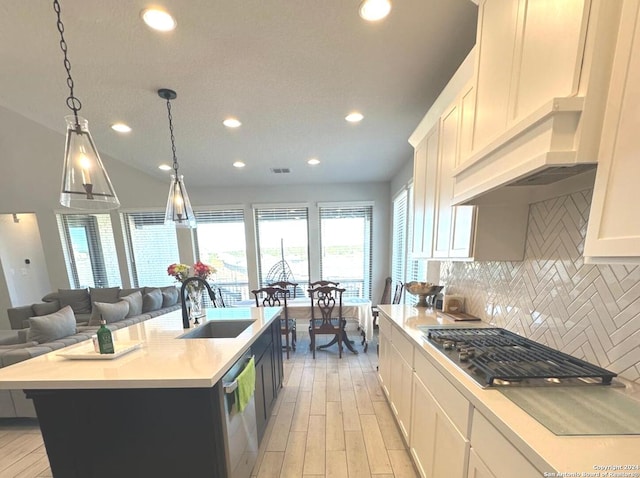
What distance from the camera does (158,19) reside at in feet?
4.88

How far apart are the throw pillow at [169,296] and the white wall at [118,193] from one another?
0.69m

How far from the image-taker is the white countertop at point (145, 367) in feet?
3.41

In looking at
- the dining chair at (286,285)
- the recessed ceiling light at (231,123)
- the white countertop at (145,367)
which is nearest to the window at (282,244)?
the dining chair at (286,285)

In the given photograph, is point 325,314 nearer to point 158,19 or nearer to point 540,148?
point 540,148

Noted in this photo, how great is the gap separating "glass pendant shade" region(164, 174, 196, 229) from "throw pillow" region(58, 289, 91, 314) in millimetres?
3816

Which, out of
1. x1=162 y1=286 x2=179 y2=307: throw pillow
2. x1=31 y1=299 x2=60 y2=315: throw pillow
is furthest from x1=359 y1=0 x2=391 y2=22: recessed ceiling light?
x1=31 y1=299 x2=60 y2=315: throw pillow

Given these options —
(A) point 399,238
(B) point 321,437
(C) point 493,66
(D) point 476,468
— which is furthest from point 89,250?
(C) point 493,66

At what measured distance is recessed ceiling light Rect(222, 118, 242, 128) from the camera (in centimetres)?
260

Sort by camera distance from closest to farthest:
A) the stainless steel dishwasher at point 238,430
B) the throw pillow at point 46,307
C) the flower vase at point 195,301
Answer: the stainless steel dishwasher at point 238,430, the flower vase at point 195,301, the throw pillow at point 46,307

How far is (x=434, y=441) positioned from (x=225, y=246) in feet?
15.0

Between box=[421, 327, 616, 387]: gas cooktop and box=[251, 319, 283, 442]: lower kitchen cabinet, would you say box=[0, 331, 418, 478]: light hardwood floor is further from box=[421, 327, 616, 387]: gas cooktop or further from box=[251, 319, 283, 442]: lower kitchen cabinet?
box=[421, 327, 616, 387]: gas cooktop

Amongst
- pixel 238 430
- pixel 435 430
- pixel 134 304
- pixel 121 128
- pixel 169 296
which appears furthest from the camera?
pixel 169 296

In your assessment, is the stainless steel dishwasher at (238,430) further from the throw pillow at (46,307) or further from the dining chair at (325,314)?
the throw pillow at (46,307)

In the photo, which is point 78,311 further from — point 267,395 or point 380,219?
point 380,219
